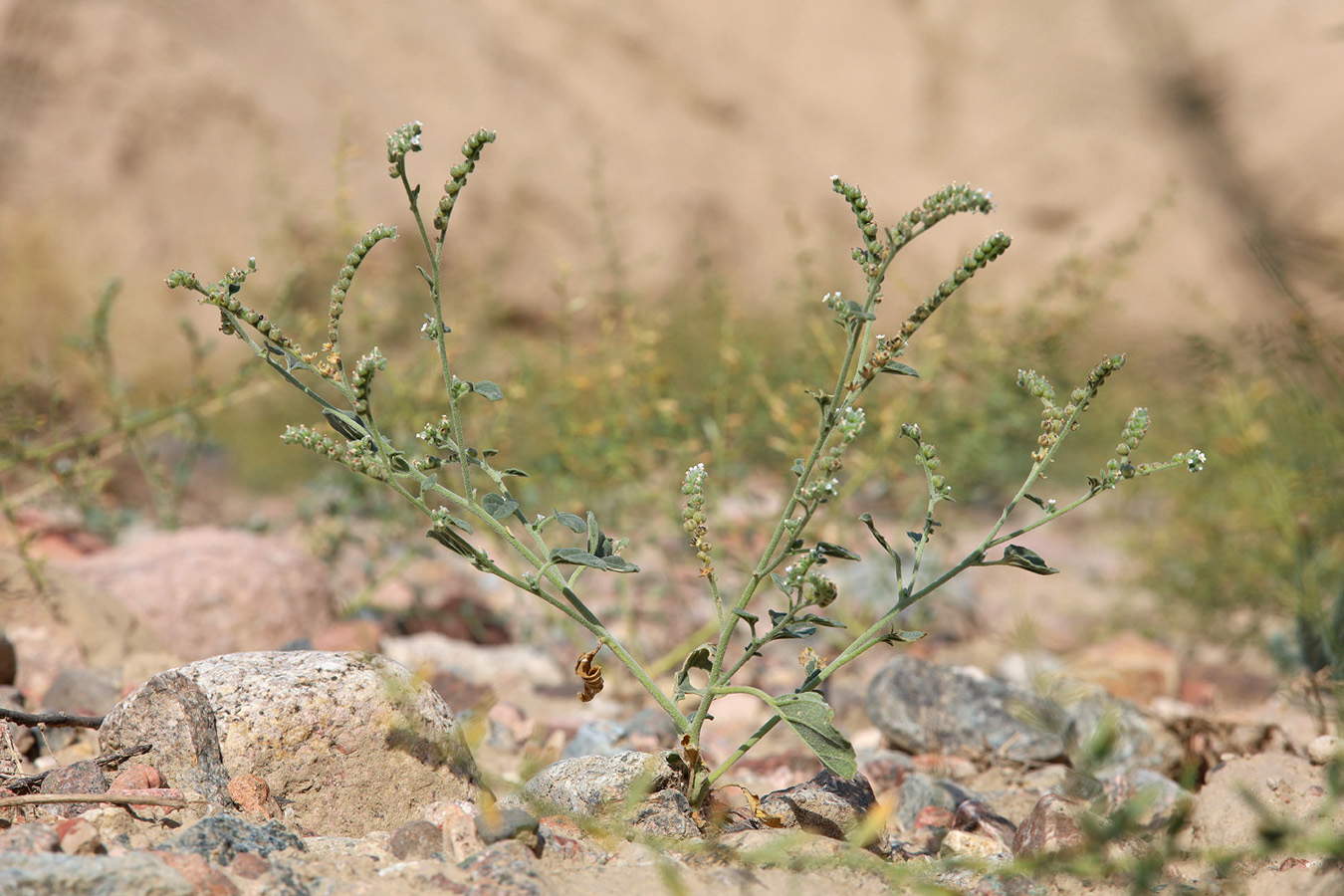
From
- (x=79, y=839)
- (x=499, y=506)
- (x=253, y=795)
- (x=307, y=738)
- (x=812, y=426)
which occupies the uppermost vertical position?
(x=812, y=426)

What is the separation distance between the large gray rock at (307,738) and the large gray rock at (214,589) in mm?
1186

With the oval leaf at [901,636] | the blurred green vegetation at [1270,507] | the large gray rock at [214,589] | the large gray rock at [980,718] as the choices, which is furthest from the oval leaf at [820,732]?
the large gray rock at [214,589]

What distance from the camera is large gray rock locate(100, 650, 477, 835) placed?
5.40 ft

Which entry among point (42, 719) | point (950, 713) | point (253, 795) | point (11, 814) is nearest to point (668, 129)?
point (950, 713)

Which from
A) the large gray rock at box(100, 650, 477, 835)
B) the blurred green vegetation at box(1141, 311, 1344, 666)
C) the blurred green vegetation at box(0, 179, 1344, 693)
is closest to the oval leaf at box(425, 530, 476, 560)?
the large gray rock at box(100, 650, 477, 835)

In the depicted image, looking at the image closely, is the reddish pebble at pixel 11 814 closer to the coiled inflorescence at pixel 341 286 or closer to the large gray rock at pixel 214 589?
the coiled inflorescence at pixel 341 286

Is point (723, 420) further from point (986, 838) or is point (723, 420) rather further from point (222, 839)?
point (222, 839)

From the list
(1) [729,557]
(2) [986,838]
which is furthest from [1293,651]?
(2) [986,838]

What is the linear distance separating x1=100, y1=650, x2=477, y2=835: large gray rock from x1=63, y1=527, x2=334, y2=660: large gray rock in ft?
3.89

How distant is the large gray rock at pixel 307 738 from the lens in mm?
1646

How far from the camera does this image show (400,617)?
11.4 feet

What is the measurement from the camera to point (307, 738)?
65.8 inches

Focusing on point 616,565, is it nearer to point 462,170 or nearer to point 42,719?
point 462,170

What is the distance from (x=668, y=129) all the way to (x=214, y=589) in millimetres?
7420
